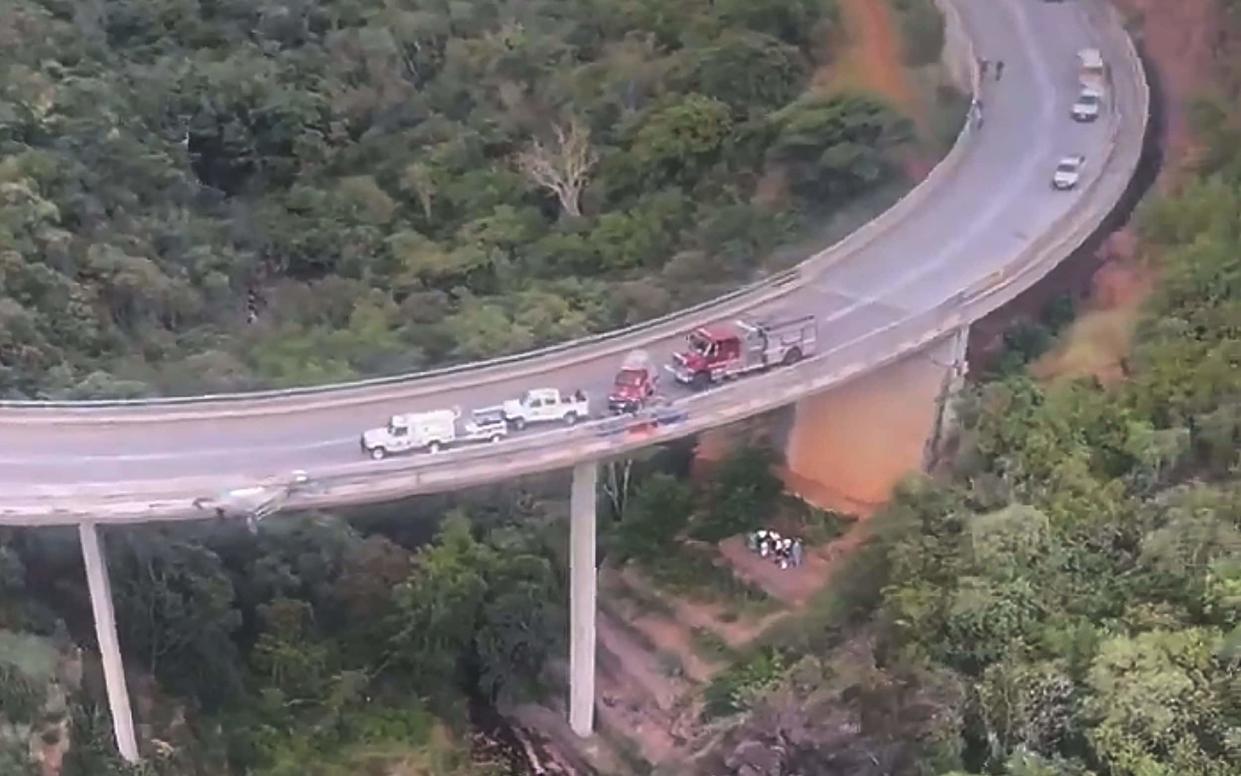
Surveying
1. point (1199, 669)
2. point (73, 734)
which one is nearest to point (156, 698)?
point (73, 734)

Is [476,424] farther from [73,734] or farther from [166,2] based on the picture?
[166,2]

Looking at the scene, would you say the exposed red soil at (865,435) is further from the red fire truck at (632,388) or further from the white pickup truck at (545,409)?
the white pickup truck at (545,409)

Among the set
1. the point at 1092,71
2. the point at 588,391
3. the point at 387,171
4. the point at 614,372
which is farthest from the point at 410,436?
the point at 1092,71

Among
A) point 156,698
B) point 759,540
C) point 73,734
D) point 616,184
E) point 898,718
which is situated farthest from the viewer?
point 616,184

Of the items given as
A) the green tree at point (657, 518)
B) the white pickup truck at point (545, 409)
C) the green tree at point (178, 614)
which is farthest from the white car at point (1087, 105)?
the green tree at point (178, 614)

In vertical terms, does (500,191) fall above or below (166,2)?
below

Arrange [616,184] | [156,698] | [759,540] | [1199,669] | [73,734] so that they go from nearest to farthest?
[1199,669], [73,734], [156,698], [759,540], [616,184]

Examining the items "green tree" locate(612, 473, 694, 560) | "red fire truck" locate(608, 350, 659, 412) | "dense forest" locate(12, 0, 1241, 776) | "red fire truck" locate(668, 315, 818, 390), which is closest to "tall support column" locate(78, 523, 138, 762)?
"dense forest" locate(12, 0, 1241, 776)
